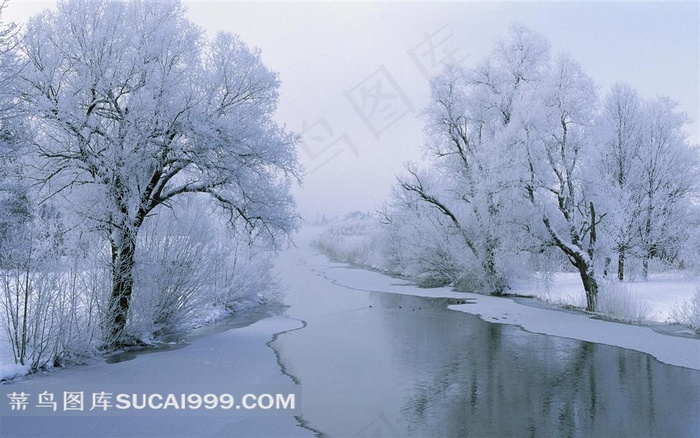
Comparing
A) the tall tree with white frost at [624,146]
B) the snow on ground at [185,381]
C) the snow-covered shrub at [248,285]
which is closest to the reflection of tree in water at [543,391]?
the snow on ground at [185,381]

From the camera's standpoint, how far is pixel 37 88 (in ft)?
37.9

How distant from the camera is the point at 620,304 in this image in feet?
59.7

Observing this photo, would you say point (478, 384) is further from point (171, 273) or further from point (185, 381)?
point (171, 273)

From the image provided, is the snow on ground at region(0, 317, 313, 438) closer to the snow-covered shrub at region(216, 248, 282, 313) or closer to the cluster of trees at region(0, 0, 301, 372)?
the cluster of trees at region(0, 0, 301, 372)

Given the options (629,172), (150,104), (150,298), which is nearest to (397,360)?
(150,298)

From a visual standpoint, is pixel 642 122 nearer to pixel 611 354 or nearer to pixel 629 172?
pixel 629 172

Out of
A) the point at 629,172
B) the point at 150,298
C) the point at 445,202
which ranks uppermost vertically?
the point at 629,172

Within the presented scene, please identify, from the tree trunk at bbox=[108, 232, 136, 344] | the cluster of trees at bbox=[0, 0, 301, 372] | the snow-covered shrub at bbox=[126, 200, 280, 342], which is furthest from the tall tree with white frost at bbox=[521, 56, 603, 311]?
the tree trunk at bbox=[108, 232, 136, 344]

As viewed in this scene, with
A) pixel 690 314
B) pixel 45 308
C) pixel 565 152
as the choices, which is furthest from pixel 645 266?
pixel 45 308

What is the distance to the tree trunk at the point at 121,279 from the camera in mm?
12875

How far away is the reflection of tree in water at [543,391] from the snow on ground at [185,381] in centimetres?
248

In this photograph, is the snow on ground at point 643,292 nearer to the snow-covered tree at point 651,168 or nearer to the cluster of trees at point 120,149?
the snow-covered tree at point 651,168

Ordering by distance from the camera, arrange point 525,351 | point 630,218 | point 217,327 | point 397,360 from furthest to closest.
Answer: point 630,218
point 217,327
point 525,351
point 397,360

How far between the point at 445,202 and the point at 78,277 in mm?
21764
